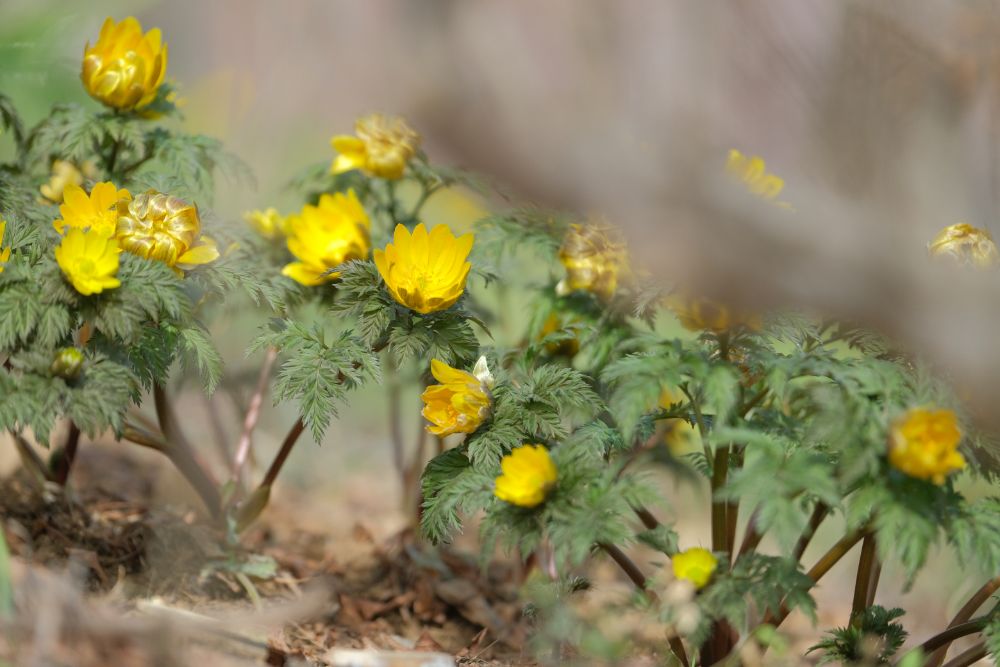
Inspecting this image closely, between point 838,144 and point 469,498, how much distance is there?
6.18 ft

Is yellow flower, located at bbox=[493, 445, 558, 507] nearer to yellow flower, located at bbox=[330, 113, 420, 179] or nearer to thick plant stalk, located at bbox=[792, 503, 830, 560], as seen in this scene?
thick plant stalk, located at bbox=[792, 503, 830, 560]

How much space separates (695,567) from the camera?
4.88 feet

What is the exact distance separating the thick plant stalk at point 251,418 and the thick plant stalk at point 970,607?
1457mm

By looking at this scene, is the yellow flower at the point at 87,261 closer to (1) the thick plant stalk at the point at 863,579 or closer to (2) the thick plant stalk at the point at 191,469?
(2) the thick plant stalk at the point at 191,469

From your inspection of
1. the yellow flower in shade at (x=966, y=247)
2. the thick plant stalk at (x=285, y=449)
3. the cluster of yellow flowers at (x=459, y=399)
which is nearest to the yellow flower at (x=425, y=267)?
→ the cluster of yellow flowers at (x=459, y=399)

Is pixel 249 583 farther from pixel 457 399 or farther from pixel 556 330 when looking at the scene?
pixel 556 330

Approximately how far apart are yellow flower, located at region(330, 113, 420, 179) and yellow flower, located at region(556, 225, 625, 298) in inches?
16.1

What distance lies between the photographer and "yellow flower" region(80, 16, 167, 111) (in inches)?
79.0

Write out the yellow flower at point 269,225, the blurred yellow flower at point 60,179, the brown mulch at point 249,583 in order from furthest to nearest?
the yellow flower at point 269,225 < the blurred yellow flower at point 60,179 < the brown mulch at point 249,583

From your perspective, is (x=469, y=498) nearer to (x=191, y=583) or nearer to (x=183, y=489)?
(x=191, y=583)

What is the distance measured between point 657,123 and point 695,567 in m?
2.36

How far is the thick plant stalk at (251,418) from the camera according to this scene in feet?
7.50

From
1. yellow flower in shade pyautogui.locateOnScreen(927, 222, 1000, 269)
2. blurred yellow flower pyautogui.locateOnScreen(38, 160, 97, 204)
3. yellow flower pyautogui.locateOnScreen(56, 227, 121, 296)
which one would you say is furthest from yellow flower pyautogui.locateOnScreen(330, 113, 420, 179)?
yellow flower in shade pyautogui.locateOnScreen(927, 222, 1000, 269)

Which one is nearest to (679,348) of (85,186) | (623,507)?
(623,507)
